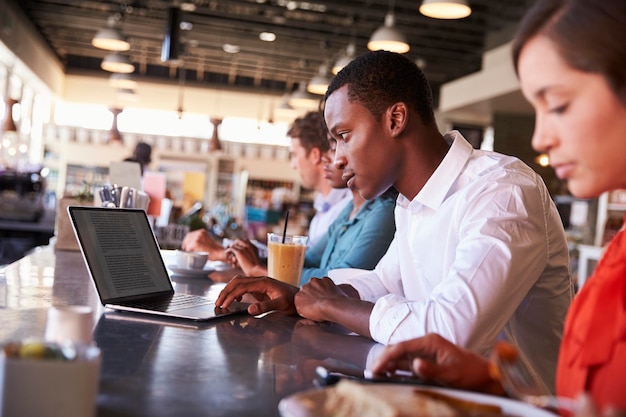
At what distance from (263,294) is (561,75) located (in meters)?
1.18

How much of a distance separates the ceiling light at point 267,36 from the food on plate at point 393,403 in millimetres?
11672

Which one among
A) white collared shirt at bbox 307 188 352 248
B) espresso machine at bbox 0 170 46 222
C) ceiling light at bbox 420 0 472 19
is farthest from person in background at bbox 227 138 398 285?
espresso machine at bbox 0 170 46 222

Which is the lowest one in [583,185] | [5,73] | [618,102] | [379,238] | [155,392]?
[155,392]

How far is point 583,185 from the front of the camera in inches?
41.1

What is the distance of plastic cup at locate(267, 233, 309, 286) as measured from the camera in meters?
2.38

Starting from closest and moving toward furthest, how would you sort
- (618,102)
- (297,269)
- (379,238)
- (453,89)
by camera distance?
(618,102) → (297,269) → (379,238) → (453,89)

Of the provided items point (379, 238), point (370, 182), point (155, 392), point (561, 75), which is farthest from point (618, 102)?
point (379, 238)

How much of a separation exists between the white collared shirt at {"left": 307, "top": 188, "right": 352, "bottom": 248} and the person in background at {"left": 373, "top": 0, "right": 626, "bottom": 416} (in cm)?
271

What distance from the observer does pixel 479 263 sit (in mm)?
1524

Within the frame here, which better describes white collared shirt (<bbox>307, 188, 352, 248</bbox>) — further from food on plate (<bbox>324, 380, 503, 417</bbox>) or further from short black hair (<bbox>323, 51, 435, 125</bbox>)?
food on plate (<bbox>324, 380, 503, 417</bbox>)

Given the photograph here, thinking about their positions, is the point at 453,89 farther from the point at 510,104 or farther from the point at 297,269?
the point at 297,269

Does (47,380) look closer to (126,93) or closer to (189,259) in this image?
(189,259)

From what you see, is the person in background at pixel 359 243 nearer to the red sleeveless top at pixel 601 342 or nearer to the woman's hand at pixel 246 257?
the woman's hand at pixel 246 257

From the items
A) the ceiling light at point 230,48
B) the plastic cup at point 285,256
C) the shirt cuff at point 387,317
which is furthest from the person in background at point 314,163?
the ceiling light at point 230,48
